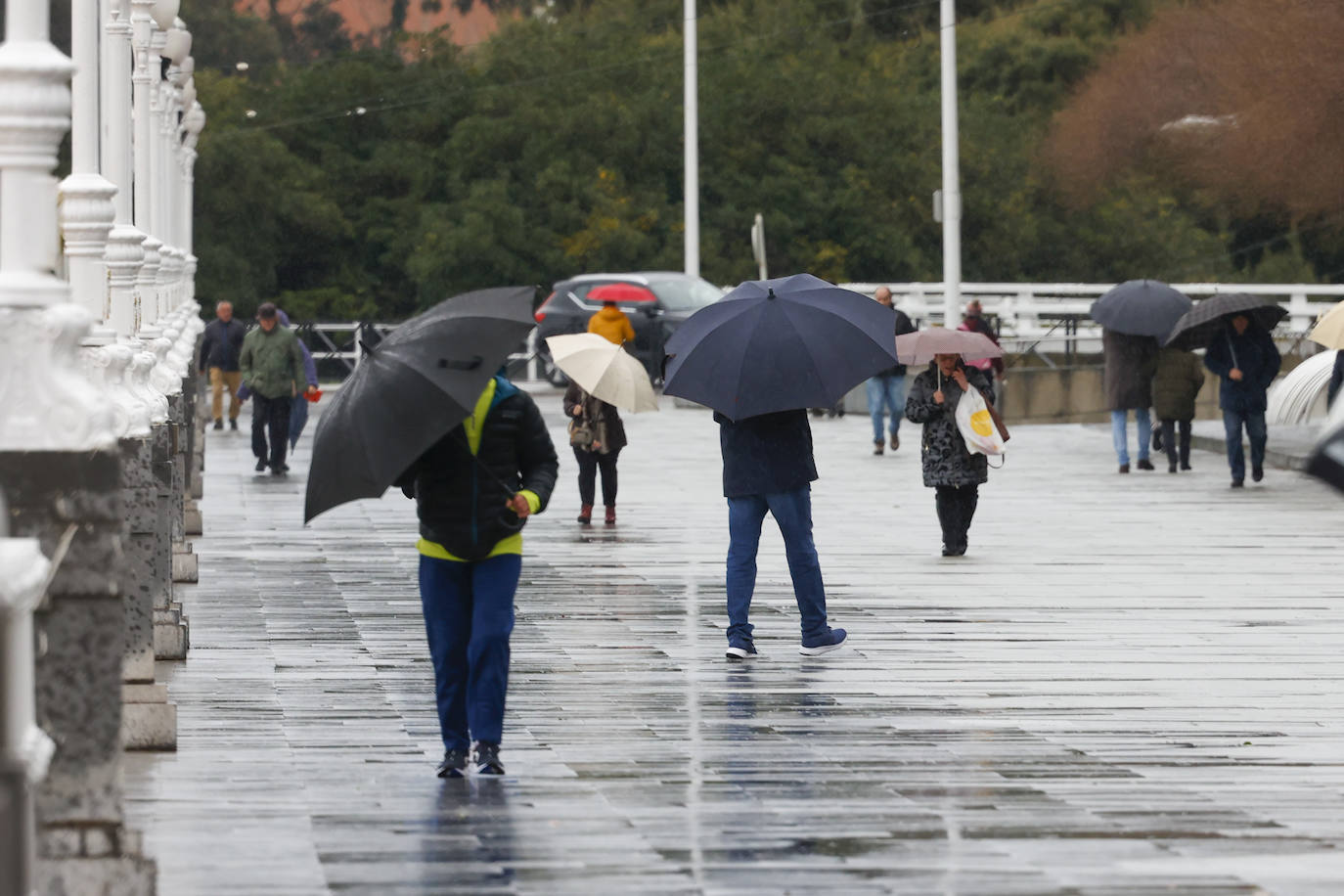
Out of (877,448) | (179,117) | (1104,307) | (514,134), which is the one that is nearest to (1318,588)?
(1104,307)

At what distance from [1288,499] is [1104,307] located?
365cm

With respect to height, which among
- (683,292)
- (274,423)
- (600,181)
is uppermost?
(600,181)

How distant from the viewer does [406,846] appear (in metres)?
7.46

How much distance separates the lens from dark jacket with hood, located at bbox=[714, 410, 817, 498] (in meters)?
11.7

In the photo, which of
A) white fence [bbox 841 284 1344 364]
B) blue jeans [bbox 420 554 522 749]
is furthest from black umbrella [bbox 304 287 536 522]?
white fence [bbox 841 284 1344 364]

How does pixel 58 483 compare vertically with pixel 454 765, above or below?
above

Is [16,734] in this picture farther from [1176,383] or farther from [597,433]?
[1176,383]

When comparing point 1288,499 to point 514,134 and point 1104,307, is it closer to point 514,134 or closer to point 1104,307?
point 1104,307

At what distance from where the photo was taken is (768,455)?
462 inches

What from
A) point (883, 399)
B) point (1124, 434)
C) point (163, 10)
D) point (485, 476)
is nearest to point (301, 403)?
point (883, 399)

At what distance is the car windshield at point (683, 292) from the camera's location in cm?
3931

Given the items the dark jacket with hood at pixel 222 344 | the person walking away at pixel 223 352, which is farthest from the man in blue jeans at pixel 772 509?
the dark jacket with hood at pixel 222 344

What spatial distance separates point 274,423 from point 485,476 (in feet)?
51.8

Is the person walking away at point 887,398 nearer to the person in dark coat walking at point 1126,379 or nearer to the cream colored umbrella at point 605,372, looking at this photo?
the person in dark coat walking at point 1126,379
